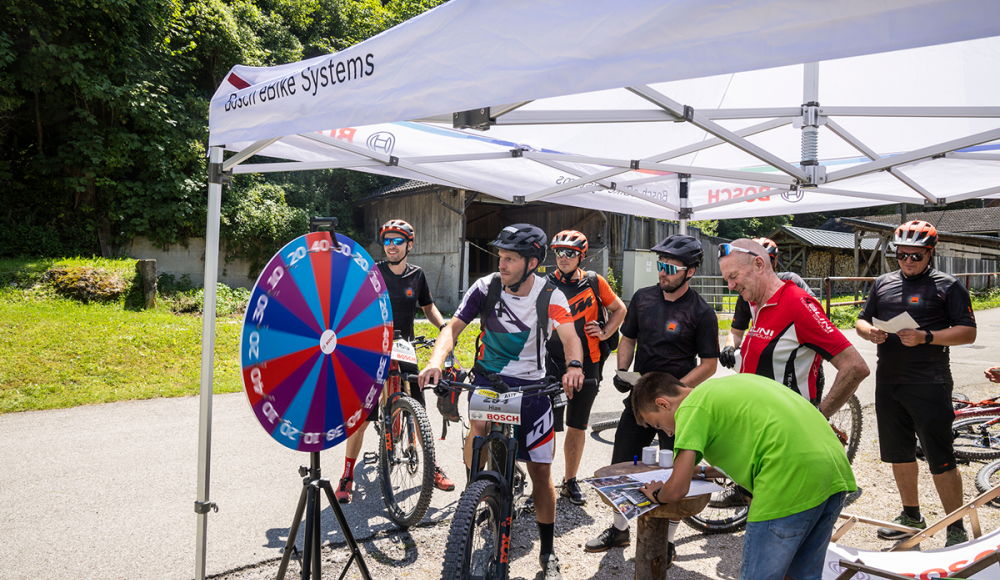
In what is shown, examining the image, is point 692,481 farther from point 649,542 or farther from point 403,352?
point 403,352

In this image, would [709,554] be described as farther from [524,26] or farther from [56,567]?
[56,567]

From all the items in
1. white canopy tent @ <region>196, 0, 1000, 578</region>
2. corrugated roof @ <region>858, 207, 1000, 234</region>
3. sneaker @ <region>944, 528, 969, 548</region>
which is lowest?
sneaker @ <region>944, 528, 969, 548</region>

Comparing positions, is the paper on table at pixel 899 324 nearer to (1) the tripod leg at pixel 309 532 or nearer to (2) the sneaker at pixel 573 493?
(2) the sneaker at pixel 573 493

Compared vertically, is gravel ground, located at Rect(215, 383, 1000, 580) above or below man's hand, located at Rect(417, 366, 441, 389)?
below

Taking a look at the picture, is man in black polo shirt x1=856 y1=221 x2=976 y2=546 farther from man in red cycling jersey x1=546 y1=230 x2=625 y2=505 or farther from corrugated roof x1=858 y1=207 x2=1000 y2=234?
corrugated roof x1=858 y1=207 x2=1000 y2=234

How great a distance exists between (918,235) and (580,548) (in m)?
2.91

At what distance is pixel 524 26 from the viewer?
1714 millimetres

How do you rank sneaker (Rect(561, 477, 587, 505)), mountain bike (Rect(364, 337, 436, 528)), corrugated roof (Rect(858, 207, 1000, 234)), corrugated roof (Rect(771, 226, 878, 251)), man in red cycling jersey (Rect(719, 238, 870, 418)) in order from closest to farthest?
1. man in red cycling jersey (Rect(719, 238, 870, 418))
2. mountain bike (Rect(364, 337, 436, 528))
3. sneaker (Rect(561, 477, 587, 505))
4. corrugated roof (Rect(771, 226, 878, 251))
5. corrugated roof (Rect(858, 207, 1000, 234))

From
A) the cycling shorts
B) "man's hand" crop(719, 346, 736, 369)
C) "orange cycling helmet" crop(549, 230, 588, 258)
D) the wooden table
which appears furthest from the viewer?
"orange cycling helmet" crop(549, 230, 588, 258)

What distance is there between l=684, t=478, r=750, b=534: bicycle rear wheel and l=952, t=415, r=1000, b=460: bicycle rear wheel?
260cm

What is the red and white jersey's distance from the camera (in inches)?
114

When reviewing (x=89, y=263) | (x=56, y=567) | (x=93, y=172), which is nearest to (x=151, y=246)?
(x=93, y=172)

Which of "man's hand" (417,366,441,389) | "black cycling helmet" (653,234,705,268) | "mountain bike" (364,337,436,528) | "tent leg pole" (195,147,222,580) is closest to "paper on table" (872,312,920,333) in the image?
"black cycling helmet" (653,234,705,268)

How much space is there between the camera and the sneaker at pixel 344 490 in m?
3.98
